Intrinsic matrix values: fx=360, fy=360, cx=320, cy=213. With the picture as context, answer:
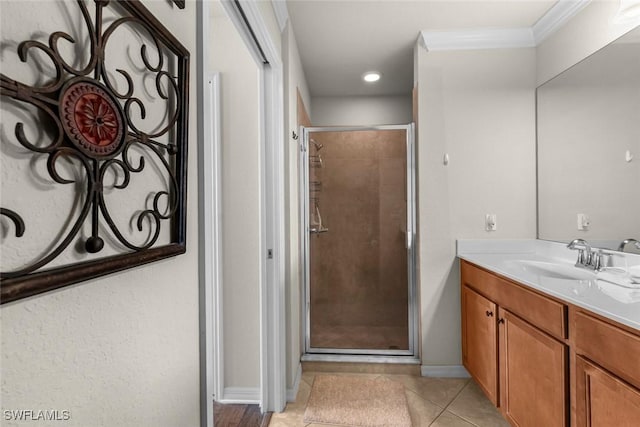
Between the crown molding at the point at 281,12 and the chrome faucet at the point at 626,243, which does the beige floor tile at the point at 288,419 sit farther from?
the crown molding at the point at 281,12

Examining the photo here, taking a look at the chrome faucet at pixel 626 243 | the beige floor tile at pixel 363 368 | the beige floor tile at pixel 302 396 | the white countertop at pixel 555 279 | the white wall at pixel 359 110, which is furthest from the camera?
the white wall at pixel 359 110

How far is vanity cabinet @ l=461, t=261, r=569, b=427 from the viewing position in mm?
1430

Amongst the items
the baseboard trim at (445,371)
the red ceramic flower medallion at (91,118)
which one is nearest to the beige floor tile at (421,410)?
the baseboard trim at (445,371)

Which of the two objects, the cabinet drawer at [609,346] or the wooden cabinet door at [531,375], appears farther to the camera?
the wooden cabinet door at [531,375]

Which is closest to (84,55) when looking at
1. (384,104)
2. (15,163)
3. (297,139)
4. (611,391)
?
Answer: (15,163)

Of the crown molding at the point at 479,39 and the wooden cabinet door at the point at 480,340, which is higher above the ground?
the crown molding at the point at 479,39

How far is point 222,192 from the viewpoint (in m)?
2.20

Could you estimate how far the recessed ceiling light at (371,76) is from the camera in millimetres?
3316

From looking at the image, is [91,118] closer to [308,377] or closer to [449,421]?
[449,421]

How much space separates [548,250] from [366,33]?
1.96m

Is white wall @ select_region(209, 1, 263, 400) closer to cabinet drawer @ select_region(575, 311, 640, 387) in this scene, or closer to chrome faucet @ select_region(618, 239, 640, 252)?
cabinet drawer @ select_region(575, 311, 640, 387)

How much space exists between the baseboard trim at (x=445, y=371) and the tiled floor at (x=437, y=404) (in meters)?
0.03

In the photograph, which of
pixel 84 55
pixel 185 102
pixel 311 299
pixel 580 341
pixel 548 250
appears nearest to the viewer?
pixel 84 55

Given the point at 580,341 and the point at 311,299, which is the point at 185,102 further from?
the point at 311,299
